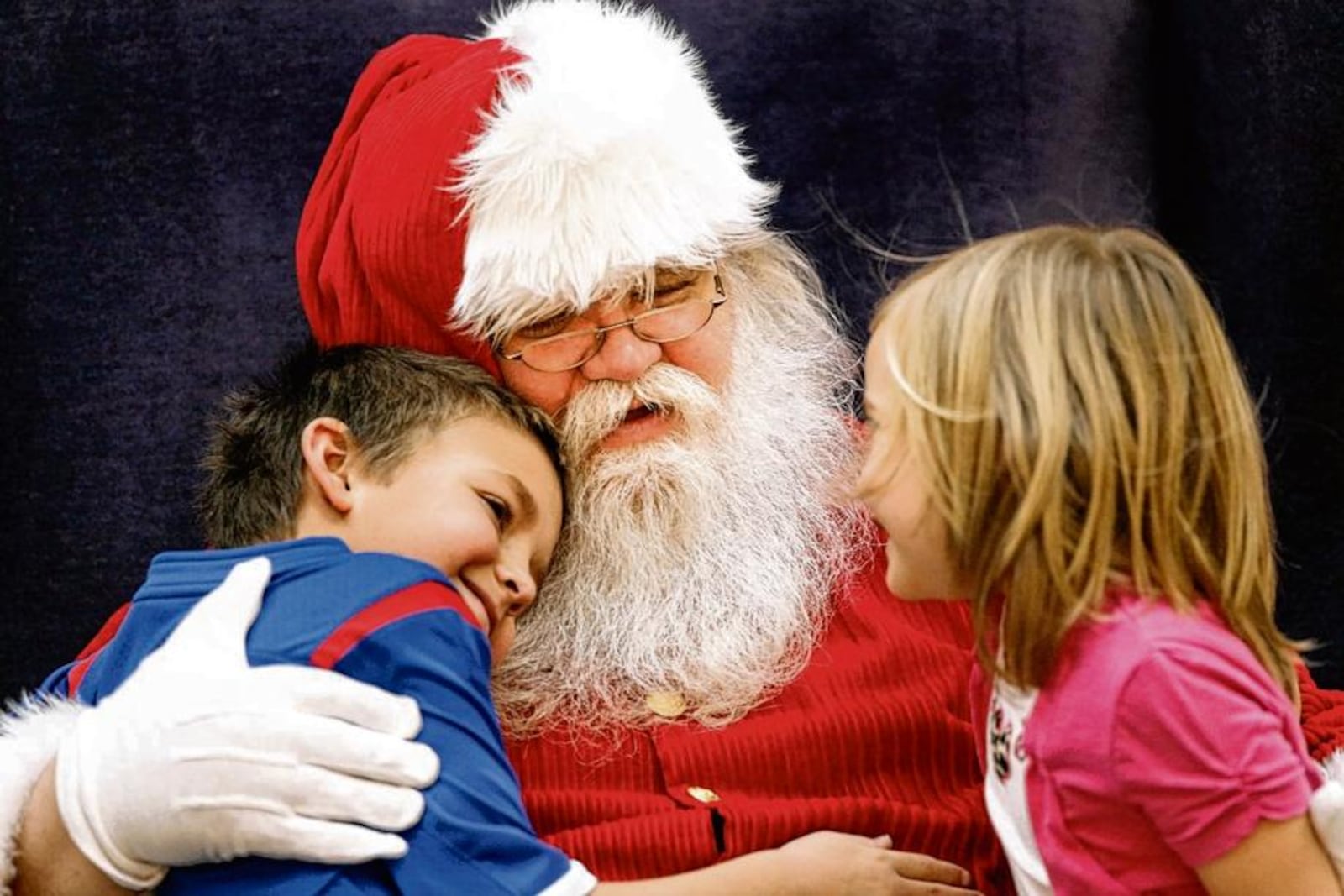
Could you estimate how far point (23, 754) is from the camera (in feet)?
4.54

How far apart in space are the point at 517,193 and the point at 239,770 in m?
0.62

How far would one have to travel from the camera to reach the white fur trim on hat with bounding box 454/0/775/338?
1549mm

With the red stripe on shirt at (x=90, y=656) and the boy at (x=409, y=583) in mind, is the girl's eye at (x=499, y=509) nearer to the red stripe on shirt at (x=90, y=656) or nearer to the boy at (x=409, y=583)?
the boy at (x=409, y=583)

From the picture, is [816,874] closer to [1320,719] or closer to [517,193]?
[1320,719]

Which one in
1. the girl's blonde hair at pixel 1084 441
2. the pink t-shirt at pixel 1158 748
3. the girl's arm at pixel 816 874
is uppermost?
the girl's blonde hair at pixel 1084 441

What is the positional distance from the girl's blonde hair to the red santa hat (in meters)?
0.44

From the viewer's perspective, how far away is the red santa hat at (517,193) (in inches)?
61.3

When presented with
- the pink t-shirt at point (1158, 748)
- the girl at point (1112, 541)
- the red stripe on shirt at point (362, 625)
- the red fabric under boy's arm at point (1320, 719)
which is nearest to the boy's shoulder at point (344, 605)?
the red stripe on shirt at point (362, 625)

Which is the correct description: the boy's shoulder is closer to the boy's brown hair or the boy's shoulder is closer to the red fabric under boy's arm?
the boy's brown hair

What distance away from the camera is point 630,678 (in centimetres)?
161

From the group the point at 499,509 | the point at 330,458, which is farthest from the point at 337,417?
the point at 499,509

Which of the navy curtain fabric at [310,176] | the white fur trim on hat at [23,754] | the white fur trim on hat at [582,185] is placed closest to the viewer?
the white fur trim on hat at [23,754]

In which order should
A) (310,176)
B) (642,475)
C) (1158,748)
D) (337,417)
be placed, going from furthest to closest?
(310,176), (642,475), (337,417), (1158,748)

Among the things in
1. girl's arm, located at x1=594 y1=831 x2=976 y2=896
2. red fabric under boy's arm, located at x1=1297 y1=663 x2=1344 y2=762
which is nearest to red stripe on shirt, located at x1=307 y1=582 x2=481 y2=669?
girl's arm, located at x1=594 y1=831 x2=976 y2=896
